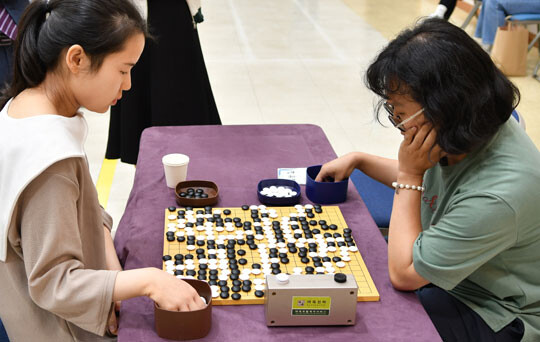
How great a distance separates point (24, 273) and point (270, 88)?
398 cm

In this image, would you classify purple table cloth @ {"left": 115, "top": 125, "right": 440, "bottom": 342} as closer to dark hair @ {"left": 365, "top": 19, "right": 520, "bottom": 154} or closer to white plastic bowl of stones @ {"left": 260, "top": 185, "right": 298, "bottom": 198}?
white plastic bowl of stones @ {"left": 260, "top": 185, "right": 298, "bottom": 198}

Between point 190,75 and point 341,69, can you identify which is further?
point 341,69

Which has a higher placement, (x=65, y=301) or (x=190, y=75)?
(x=65, y=301)

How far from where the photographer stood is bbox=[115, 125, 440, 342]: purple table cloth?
137 cm

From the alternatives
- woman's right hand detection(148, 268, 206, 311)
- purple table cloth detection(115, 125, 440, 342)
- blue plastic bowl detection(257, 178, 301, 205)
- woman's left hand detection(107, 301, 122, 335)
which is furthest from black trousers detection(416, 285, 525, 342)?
woman's left hand detection(107, 301, 122, 335)

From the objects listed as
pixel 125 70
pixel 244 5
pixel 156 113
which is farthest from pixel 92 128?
pixel 244 5

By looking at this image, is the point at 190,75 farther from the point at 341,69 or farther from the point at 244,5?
the point at 244,5

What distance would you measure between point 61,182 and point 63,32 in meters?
0.35

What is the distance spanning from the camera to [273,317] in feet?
4.49

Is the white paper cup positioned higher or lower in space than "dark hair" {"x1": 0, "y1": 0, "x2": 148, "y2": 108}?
lower

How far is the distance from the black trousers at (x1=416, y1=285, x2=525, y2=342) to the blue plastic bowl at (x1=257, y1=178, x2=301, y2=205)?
0.49 metres

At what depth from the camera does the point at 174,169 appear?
6.46 feet

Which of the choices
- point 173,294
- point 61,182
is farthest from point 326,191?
point 61,182

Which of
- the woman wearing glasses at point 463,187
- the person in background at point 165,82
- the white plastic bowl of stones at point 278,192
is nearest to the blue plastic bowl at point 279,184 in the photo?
the white plastic bowl of stones at point 278,192
